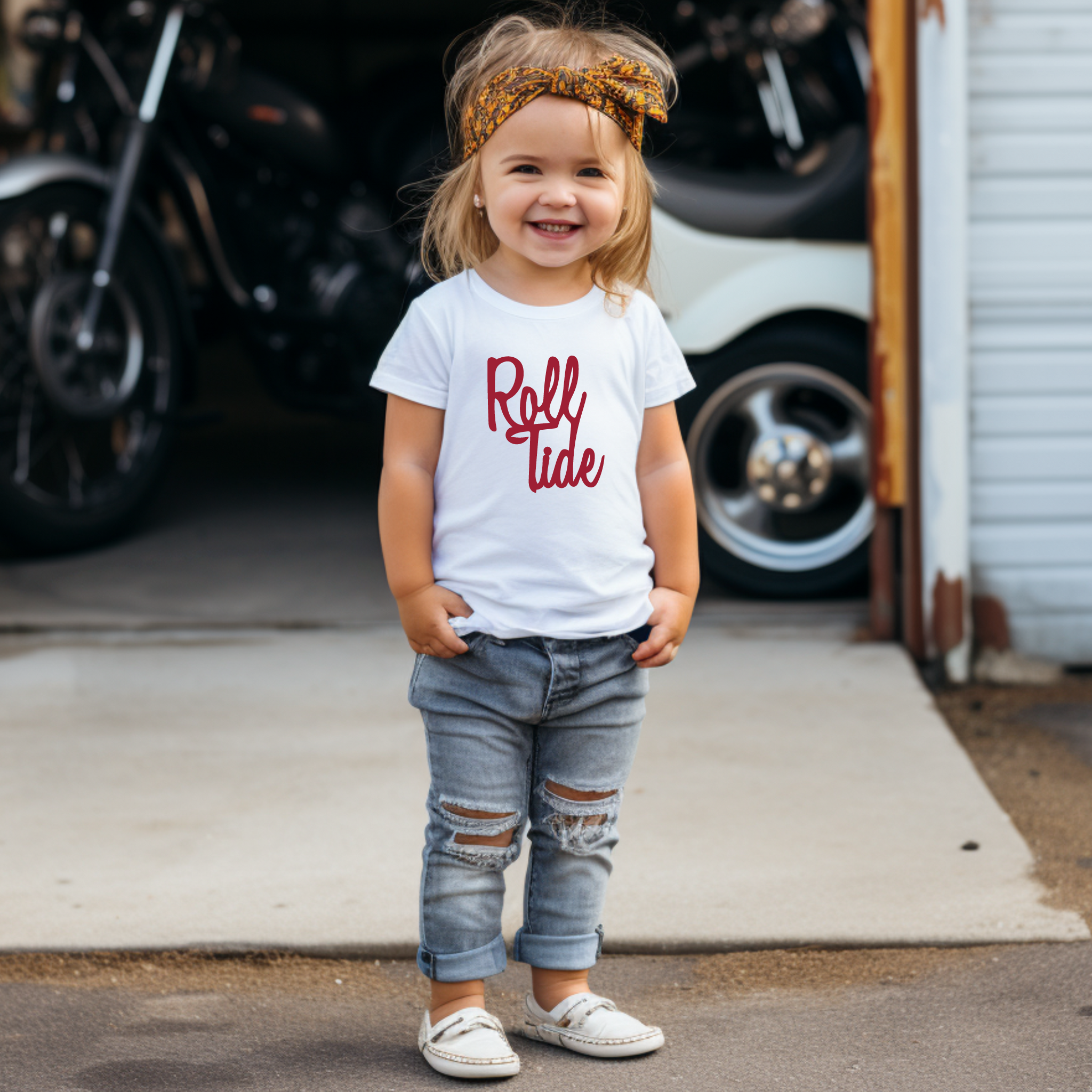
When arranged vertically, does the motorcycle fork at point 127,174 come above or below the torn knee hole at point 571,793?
above

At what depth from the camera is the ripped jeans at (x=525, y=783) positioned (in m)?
2.07

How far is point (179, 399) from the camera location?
539 cm

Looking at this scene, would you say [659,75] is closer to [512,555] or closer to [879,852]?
[512,555]

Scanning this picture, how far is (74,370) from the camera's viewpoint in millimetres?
4969

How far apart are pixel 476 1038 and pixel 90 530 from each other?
3.32 meters

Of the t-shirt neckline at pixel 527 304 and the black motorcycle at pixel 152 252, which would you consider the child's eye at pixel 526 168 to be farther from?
the black motorcycle at pixel 152 252

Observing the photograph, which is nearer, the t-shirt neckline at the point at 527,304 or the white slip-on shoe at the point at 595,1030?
the t-shirt neckline at the point at 527,304

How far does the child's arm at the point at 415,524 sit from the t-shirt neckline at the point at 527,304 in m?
0.16

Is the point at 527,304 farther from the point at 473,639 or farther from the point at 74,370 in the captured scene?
the point at 74,370

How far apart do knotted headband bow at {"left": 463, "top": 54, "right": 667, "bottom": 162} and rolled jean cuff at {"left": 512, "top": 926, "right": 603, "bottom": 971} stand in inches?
42.5

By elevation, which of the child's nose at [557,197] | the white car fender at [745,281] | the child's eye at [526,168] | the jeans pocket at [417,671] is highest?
the white car fender at [745,281]

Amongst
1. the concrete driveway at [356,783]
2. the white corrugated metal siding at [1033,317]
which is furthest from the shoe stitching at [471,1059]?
the white corrugated metal siding at [1033,317]

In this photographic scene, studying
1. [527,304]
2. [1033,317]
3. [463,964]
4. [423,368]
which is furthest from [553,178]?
[1033,317]

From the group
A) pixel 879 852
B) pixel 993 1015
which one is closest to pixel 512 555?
pixel 993 1015
